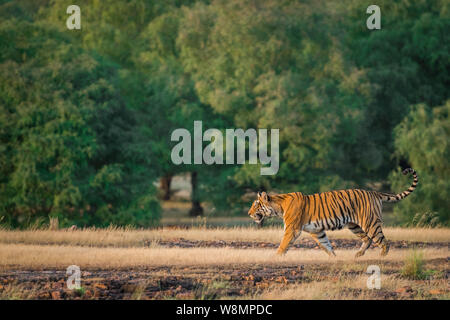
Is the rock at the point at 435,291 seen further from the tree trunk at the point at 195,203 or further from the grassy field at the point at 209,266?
the tree trunk at the point at 195,203

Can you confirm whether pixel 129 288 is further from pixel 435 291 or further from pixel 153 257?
pixel 435 291

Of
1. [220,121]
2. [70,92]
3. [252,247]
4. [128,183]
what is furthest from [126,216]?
[252,247]

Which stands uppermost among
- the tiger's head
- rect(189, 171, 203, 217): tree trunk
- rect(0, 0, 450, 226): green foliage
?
rect(0, 0, 450, 226): green foliage

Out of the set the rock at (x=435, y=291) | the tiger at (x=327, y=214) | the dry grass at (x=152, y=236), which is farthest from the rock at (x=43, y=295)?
the dry grass at (x=152, y=236)

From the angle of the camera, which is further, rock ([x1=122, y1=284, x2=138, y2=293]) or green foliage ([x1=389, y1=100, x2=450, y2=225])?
green foliage ([x1=389, y1=100, x2=450, y2=225])

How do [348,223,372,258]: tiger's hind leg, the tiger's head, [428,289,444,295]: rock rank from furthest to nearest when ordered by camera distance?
the tiger's head < [348,223,372,258]: tiger's hind leg < [428,289,444,295]: rock

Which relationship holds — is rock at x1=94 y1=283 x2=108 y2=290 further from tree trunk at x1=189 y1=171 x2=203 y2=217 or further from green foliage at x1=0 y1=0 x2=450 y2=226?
tree trunk at x1=189 y1=171 x2=203 y2=217

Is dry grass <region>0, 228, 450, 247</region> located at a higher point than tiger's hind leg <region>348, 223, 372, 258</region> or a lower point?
lower

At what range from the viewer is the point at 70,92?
34.8m

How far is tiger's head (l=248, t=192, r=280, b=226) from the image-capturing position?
15719mm

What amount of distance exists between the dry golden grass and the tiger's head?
0.81m

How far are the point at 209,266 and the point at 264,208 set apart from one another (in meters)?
2.42

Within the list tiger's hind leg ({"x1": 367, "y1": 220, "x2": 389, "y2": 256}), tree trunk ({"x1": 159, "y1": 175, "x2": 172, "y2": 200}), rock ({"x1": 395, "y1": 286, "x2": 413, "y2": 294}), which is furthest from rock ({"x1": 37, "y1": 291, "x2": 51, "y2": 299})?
tree trunk ({"x1": 159, "y1": 175, "x2": 172, "y2": 200})

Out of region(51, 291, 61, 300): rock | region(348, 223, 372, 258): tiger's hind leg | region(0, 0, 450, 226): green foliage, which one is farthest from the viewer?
region(0, 0, 450, 226): green foliage
